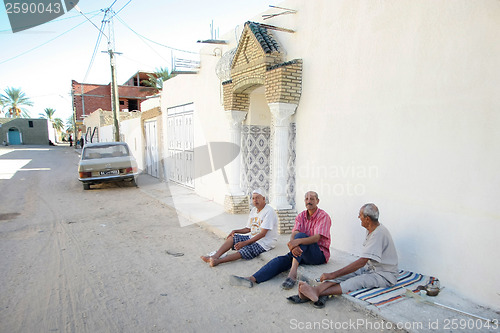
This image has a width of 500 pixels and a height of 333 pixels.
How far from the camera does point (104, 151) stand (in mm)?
10438

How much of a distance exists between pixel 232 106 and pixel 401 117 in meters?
3.71

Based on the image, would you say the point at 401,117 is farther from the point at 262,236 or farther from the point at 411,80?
the point at 262,236

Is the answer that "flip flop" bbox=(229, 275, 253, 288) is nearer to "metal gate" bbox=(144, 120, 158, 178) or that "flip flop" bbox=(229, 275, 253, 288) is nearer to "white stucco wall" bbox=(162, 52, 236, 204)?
"white stucco wall" bbox=(162, 52, 236, 204)

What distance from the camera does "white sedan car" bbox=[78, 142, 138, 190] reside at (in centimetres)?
973

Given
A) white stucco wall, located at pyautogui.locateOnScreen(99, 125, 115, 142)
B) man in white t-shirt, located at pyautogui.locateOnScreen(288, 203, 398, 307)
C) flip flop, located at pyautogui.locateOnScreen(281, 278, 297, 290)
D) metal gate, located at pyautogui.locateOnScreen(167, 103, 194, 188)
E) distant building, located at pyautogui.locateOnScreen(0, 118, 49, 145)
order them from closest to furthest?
1. man in white t-shirt, located at pyautogui.locateOnScreen(288, 203, 398, 307)
2. flip flop, located at pyautogui.locateOnScreen(281, 278, 297, 290)
3. metal gate, located at pyautogui.locateOnScreen(167, 103, 194, 188)
4. white stucco wall, located at pyautogui.locateOnScreen(99, 125, 115, 142)
5. distant building, located at pyautogui.locateOnScreen(0, 118, 49, 145)

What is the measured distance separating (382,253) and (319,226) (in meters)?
0.76

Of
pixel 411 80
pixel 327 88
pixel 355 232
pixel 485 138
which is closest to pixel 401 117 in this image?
pixel 411 80

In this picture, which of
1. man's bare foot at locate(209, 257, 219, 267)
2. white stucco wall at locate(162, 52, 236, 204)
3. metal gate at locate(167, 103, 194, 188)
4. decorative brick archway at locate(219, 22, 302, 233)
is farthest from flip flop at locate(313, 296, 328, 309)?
metal gate at locate(167, 103, 194, 188)

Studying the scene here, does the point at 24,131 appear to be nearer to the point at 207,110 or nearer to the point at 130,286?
the point at 207,110

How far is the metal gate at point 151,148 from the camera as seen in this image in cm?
1268

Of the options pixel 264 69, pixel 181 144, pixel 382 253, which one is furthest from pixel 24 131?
pixel 382 253

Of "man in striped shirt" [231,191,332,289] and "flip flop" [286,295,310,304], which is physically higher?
"man in striped shirt" [231,191,332,289]

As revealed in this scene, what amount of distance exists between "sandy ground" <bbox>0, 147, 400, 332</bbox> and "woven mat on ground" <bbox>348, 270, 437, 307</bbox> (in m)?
0.18

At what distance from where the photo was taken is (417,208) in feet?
11.5
